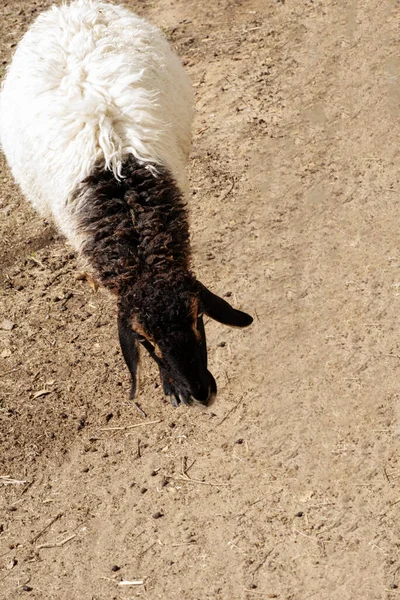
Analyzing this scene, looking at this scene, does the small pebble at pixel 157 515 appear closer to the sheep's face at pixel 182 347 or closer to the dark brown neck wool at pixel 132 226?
the sheep's face at pixel 182 347

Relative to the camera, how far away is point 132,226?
455 cm

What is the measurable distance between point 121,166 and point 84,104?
1.70ft

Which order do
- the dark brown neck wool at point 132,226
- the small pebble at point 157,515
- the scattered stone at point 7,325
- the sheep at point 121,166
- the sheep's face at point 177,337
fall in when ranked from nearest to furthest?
1. the sheep's face at point 177,337
2. the sheep at point 121,166
3. the dark brown neck wool at point 132,226
4. the small pebble at point 157,515
5. the scattered stone at point 7,325

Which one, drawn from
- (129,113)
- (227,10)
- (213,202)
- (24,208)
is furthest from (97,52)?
(227,10)

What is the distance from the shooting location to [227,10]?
9414 millimetres

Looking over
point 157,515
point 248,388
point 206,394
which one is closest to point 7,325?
point 248,388

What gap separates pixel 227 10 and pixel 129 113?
510cm

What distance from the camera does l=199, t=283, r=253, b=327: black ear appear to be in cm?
451

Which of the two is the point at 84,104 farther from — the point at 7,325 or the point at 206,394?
the point at 7,325

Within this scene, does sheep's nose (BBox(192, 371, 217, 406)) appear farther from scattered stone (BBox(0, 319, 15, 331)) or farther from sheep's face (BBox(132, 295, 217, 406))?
scattered stone (BBox(0, 319, 15, 331))

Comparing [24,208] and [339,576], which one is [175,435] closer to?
[339,576]

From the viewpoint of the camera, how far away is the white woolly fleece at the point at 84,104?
4852 millimetres

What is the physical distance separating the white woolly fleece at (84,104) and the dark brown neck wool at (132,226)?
0.41 feet

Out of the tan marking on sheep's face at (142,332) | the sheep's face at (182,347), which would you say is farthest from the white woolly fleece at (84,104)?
the sheep's face at (182,347)
